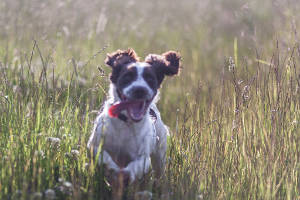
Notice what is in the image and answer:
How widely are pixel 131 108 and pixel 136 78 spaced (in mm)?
252

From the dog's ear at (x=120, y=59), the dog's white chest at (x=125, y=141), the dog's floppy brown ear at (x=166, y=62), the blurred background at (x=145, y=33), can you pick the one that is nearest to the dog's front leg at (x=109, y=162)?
the dog's white chest at (x=125, y=141)

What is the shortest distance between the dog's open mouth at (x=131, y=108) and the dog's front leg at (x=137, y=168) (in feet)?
1.10

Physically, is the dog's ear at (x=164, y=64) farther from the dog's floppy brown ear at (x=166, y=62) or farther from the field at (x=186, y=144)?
the field at (x=186, y=144)

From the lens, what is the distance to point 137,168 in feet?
12.0

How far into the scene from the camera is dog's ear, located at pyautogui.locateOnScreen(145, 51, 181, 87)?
412 cm

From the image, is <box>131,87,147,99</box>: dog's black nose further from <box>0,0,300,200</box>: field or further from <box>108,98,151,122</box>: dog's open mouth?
<box>0,0,300,200</box>: field

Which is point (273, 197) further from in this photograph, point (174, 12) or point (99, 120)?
point (174, 12)

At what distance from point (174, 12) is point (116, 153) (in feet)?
31.8

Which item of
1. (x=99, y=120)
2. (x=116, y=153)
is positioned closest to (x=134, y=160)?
(x=116, y=153)

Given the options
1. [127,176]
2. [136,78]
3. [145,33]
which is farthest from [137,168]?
[145,33]

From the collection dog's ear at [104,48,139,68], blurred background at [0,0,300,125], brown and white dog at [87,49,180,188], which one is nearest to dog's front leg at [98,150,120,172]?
brown and white dog at [87,49,180,188]

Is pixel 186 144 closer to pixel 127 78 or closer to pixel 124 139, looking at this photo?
pixel 124 139

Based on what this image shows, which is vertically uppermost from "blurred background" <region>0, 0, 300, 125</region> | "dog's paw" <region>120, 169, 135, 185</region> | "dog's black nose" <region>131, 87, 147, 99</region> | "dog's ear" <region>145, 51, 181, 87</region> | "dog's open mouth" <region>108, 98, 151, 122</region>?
"blurred background" <region>0, 0, 300, 125</region>

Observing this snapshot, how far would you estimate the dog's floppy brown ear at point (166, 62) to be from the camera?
4.13 m
